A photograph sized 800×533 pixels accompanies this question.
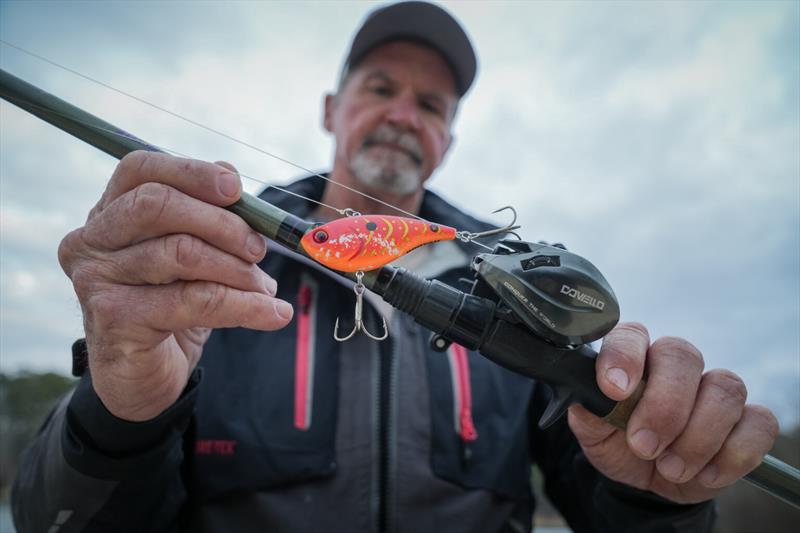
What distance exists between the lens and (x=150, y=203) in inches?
51.8

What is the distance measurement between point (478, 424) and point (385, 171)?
192 cm

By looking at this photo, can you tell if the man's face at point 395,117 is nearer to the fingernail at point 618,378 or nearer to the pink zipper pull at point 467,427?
the pink zipper pull at point 467,427

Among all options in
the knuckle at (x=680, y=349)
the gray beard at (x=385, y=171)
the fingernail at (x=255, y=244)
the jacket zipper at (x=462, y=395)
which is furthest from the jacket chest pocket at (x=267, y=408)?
the knuckle at (x=680, y=349)

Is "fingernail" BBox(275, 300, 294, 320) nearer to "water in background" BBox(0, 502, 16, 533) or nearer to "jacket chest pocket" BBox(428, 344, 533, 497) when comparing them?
"jacket chest pocket" BBox(428, 344, 533, 497)

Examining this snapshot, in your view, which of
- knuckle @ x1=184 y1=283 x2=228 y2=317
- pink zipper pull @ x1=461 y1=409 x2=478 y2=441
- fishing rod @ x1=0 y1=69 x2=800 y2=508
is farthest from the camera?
pink zipper pull @ x1=461 y1=409 x2=478 y2=441

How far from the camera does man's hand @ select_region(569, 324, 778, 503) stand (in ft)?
4.86

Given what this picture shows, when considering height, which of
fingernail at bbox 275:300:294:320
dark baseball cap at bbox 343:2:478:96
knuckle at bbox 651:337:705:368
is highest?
dark baseball cap at bbox 343:2:478:96

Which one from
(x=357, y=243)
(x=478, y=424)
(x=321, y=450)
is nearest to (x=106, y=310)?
(x=357, y=243)

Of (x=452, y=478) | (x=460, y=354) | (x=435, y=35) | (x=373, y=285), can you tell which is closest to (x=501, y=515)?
(x=452, y=478)

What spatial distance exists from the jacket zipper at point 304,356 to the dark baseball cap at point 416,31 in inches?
81.9

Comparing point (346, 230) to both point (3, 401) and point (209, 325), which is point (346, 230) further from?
point (3, 401)

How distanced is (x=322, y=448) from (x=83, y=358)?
4.23 feet

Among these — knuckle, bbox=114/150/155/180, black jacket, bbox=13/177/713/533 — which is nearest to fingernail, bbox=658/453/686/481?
black jacket, bbox=13/177/713/533

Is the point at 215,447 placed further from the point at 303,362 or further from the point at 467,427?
the point at 467,427
